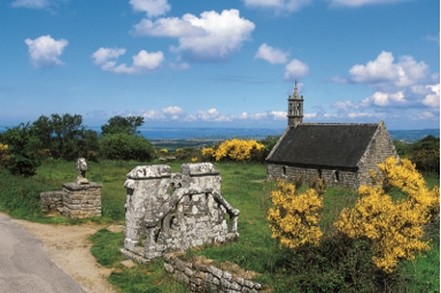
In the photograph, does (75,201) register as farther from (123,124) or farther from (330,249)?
(123,124)

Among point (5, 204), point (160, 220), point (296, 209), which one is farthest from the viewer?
point (5, 204)

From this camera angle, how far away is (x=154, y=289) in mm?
10547

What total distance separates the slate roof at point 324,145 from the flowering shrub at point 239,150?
32.4 ft

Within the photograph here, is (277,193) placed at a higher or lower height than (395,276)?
higher

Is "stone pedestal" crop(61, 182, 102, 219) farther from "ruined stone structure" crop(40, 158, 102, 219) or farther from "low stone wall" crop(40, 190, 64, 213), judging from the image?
"low stone wall" crop(40, 190, 64, 213)

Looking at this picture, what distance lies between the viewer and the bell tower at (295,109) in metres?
37.5

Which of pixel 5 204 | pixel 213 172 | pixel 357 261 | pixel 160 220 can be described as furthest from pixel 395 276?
pixel 5 204

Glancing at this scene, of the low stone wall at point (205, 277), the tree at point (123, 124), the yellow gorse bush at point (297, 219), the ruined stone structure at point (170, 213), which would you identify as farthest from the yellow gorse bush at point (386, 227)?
the tree at point (123, 124)

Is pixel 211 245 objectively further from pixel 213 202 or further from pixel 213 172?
pixel 213 172

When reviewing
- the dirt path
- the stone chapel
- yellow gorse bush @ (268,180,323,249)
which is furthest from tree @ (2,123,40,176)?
yellow gorse bush @ (268,180,323,249)

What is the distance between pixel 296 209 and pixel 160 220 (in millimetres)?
4378

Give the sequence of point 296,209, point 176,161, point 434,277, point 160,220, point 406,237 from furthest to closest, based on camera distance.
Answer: point 176,161
point 160,220
point 434,277
point 296,209
point 406,237

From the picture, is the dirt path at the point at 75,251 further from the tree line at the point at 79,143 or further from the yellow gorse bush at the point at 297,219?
the tree line at the point at 79,143

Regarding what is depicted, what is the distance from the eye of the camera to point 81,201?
18281 mm
